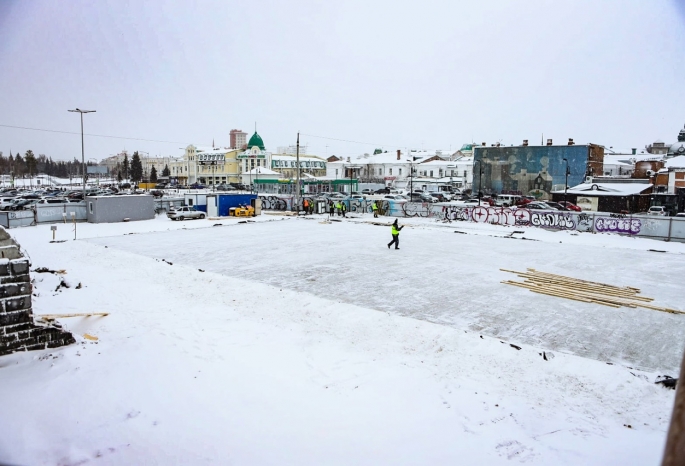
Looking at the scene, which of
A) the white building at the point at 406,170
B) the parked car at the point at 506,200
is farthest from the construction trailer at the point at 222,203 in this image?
the white building at the point at 406,170

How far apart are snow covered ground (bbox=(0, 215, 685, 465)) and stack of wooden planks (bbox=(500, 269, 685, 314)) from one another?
548 millimetres

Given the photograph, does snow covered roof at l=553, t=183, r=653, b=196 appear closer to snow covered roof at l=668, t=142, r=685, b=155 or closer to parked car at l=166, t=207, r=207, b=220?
parked car at l=166, t=207, r=207, b=220

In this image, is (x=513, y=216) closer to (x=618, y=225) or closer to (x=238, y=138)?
(x=618, y=225)

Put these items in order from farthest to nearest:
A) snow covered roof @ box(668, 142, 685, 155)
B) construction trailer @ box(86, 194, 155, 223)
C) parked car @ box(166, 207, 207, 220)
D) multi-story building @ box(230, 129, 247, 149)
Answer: multi-story building @ box(230, 129, 247, 149), snow covered roof @ box(668, 142, 685, 155), parked car @ box(166, 207, 207, 220), construction trailer @ box(86, 194, 155, 223)

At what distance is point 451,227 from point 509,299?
19.8m

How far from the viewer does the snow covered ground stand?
17.6 feet

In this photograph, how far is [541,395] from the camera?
7.34 m

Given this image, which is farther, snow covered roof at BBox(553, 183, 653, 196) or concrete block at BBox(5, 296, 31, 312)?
snow covered roof at BBox(553, 183, 653, 196)

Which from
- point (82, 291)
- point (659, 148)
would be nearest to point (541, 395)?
point (82, 291)

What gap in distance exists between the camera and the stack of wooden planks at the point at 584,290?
13076 mm

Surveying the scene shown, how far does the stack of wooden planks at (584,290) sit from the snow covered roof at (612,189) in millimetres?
32995

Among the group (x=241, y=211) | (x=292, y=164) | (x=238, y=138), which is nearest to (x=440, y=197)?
(x=241, y=211)

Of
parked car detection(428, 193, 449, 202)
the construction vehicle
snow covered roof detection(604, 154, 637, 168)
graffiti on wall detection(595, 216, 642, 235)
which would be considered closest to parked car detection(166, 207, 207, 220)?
the construction vehicle

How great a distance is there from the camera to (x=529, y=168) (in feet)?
190
